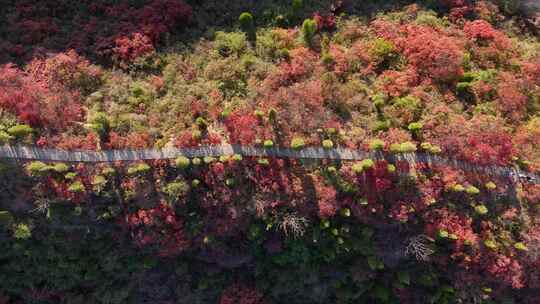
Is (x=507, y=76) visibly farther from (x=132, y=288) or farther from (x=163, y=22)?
(x=132, y=288)

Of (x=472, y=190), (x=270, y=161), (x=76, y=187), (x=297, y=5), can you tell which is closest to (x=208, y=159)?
(x=270, y=161)

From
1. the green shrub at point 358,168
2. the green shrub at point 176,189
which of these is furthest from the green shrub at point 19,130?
the green shrub at point 358,168

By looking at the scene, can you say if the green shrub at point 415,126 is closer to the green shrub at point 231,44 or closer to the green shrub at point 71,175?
the green shrub at point 231,44

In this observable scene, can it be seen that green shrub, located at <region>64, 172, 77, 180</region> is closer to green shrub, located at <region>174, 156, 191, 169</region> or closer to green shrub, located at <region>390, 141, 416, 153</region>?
green shrub, located at <region>174, 156, 191, 169</region>

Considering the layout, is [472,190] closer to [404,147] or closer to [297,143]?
[404,147]

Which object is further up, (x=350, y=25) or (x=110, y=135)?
(x=350, y=25)

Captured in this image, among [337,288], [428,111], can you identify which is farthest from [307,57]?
[337,288]
